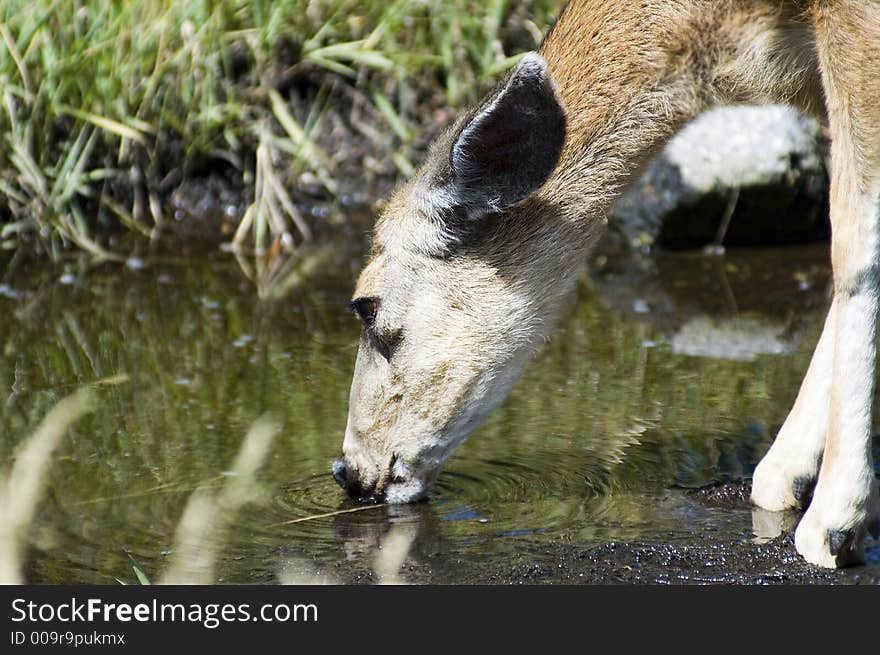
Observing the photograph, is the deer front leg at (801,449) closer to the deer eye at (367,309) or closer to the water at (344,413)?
the water at (344,413)

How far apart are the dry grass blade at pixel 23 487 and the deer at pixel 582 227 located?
3.93 feet

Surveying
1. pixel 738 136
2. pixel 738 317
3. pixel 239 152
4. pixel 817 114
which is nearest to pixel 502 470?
pixel 817 114

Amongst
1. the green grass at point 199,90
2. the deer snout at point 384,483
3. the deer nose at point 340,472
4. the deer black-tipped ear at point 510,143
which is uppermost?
the green grass at point 199,90

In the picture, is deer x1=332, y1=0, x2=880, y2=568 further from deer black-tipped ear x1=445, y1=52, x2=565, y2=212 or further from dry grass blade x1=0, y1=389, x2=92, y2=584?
dry grass blade x1=0, y1=389, x2=92, y2=584

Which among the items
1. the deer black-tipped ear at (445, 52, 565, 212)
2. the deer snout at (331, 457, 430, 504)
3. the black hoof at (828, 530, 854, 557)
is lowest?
the black hoof at (828, 530, 854, 557)

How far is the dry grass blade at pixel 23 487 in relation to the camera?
3.33 m

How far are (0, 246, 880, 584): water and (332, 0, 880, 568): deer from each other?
274mm

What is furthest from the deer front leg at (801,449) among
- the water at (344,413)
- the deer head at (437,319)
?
the deer head at (437,319)

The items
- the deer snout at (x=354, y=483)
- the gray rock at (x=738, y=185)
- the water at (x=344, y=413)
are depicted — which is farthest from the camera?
the gray rock at (x=738, y=185)

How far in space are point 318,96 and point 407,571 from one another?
6.20m

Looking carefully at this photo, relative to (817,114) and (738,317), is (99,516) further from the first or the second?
(738,317)

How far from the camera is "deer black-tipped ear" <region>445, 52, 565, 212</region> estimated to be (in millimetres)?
4598

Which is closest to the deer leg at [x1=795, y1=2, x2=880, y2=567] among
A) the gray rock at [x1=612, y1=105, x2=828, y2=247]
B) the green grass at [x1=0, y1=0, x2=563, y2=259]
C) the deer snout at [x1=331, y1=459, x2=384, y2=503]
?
the deer snout at [x1=331, y1=459, x2=384, y2=503]

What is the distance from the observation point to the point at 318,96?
10383 mm
